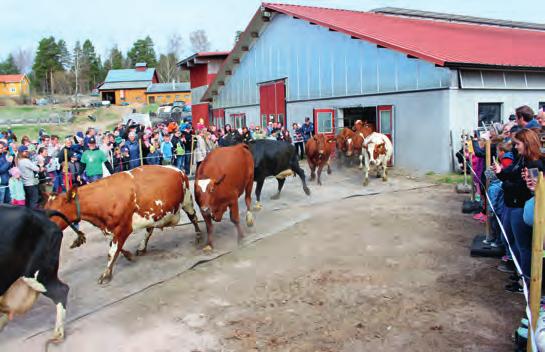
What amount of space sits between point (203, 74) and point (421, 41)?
51.9 feet

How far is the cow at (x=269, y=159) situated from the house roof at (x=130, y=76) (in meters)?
75.1

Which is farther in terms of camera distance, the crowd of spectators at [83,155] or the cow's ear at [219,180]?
the crowd of spectators at [83,155]

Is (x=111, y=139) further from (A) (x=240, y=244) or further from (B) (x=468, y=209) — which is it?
(B) (x=468, y=209)

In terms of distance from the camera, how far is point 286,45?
2055cm

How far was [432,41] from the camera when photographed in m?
16.6

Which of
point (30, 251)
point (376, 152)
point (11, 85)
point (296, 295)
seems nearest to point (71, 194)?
point (30, 251)

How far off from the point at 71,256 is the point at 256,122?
16.5m

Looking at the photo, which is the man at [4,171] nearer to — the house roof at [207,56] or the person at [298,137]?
the person at [298,137]

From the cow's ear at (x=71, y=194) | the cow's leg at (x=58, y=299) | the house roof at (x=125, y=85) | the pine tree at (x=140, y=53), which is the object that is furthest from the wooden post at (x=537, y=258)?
the pine tree at (x=140, y=53)

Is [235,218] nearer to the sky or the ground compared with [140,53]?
nearer to the ground

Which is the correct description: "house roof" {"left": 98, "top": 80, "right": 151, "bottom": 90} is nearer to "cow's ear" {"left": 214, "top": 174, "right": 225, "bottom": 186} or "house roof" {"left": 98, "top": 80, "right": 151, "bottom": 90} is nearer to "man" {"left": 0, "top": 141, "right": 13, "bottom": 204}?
"man" {"left": 0, "top": 141, "right": 13, "bottom": 204}

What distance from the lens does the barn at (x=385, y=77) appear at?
1368 cm

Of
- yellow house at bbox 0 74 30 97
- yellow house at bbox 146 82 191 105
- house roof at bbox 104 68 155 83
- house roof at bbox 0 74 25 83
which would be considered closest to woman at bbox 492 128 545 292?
yellow house at bbox 146 82 191 105

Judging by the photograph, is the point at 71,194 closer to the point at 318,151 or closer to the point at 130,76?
the point at 318,151
